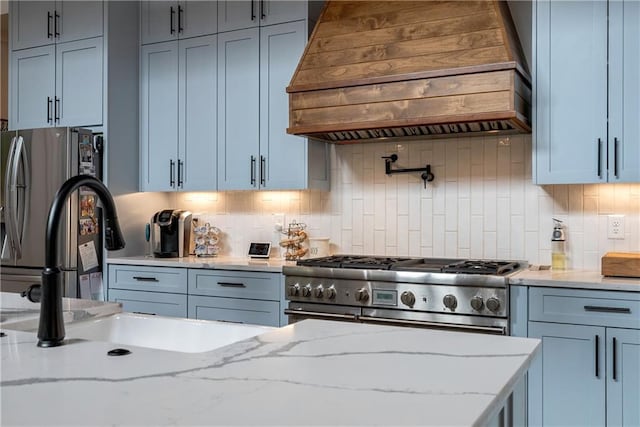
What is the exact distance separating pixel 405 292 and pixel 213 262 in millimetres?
1286

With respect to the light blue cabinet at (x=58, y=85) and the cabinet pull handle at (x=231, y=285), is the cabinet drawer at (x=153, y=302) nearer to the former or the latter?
the cabinet pull handle at (x=231, y=285)

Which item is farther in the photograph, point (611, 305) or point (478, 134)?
point (478, 134)

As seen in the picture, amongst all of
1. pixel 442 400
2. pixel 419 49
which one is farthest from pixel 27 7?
pixel 442 400

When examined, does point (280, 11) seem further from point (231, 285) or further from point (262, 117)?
point (231, 285)

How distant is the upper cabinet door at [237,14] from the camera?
3887mm

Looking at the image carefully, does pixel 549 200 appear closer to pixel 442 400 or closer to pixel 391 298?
pixel 391 298

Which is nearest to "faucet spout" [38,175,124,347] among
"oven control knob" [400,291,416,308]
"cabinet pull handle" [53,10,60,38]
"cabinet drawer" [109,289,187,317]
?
"oven control knob" [400,291,416,308]

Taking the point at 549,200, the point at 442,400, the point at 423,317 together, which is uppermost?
the point at 549,200

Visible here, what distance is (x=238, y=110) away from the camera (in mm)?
3955

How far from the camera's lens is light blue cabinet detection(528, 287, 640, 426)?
2.69m

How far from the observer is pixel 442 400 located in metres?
0.99

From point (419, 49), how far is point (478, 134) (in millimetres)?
635

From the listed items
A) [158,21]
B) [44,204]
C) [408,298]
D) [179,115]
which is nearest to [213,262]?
[179,115]

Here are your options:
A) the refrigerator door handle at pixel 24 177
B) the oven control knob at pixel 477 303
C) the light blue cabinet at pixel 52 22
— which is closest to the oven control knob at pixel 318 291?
the oven control knob at pixel 477 303
